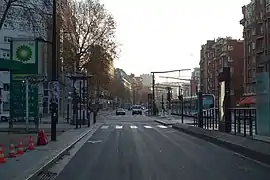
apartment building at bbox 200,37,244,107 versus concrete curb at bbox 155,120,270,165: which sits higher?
apartment building at bbox 200,37,244,107

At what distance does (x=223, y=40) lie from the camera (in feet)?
397

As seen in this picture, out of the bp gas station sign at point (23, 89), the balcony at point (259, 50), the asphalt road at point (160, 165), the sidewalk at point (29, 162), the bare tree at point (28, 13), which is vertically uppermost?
the balcony at point (259, 50)

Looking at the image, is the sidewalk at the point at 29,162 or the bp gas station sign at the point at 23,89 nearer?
the sidewalk at the point at 29,162

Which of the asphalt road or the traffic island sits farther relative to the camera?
the traffic island

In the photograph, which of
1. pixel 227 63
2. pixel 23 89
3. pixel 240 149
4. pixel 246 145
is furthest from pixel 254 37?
pixel 240 149

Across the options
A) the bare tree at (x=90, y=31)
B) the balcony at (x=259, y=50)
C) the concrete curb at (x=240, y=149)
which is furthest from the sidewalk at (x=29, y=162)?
the balcony at (x=259, y=50)

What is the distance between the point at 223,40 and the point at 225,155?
104717 mm

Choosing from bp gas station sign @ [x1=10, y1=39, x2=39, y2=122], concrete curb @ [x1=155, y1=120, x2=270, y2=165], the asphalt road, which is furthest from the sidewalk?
bp gas station sign @ [x1=10, y1=39, x2=39, y2=122]

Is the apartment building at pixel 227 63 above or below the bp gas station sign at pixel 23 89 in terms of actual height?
above

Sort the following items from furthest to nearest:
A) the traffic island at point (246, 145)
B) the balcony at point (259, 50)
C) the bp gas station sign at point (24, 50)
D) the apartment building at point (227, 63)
Result: the apartment building at point (227, 63) < the balcony at point (259, 50) < the bp gas station sign at point (24, 50) < the traffic island at point (246, 145)

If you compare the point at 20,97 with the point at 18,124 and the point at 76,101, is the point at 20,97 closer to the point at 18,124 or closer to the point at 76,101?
the point at 18,124

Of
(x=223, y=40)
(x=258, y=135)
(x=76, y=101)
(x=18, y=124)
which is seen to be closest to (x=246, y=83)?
(x=223, y=40)

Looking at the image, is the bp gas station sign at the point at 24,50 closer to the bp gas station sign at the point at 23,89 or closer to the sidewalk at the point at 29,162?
the bp gas station sign at the point at 23,89

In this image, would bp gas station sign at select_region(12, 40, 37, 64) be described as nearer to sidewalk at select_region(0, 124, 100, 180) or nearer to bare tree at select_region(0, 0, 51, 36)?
bare tree at select_region(0, 0, 51, 36)
